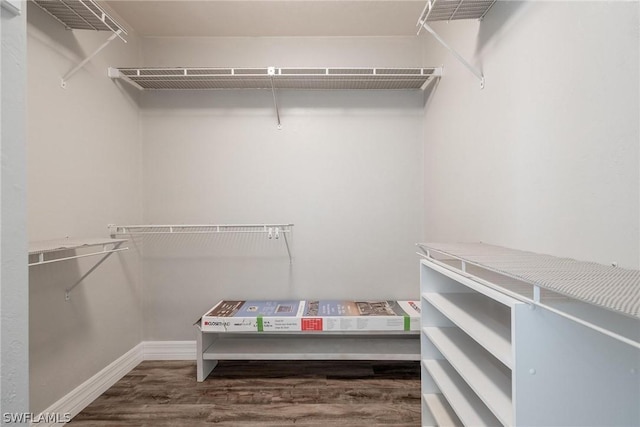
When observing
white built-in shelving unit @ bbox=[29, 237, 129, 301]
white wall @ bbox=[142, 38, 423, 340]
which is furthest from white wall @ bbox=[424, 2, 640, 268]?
white built-in shelving unit @ bbox=[29, 237, 129, 301]

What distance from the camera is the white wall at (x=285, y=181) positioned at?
239cm

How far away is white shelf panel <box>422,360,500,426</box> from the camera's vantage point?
40.7 inches

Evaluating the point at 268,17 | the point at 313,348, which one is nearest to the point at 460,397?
the point at 313,348

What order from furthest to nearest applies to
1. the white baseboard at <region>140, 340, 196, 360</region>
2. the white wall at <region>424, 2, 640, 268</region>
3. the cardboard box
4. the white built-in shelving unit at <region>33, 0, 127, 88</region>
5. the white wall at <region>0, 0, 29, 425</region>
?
the white baseboard at <region>140, 340, 196, 360</region> < the cardboard box < the white built-in shelving unit at <region>33, 0, 127, 88</region> < the white wall at <region>424, 2, 640, 268</region> < the white wall at <region>0, 0, 29, 425</region>

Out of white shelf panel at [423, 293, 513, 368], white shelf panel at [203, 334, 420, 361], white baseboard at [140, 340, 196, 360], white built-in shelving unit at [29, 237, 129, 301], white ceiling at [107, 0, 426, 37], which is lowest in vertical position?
white baseboard at [140, 340, 196, 360]

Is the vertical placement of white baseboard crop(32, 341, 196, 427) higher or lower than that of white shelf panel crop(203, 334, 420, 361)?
lower

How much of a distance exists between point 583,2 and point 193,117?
2.33 meters

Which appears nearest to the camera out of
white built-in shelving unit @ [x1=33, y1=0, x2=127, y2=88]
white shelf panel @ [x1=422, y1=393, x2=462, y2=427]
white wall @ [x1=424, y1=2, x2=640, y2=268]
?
white wall @ [x1=424, y1=2, x2=640, y2=268]

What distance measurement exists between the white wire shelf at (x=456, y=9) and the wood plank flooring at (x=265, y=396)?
2.13 metres

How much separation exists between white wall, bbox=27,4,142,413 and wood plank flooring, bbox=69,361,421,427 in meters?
0.30

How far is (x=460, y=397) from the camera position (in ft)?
3.77

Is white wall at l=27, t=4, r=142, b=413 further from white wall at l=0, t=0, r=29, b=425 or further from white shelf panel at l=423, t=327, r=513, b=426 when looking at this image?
white shelf panel at l=423, t=327, r=513, b=426

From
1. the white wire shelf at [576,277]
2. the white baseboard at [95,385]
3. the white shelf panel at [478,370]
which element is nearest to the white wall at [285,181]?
the white baseboard at [95,385]

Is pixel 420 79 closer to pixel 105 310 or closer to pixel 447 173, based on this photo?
pixel 447 173
